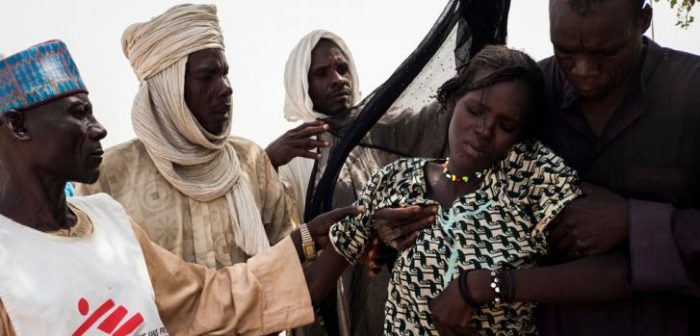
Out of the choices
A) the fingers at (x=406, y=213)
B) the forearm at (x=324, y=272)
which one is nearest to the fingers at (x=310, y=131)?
the forearm at (x=324, y=272)

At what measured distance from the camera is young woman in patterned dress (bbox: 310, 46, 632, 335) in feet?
8.20

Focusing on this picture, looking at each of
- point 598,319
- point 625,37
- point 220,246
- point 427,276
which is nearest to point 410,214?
point 427,276

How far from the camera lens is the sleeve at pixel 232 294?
300 centimetres

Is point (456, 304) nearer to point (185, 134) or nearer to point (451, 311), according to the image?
point (451, 311)

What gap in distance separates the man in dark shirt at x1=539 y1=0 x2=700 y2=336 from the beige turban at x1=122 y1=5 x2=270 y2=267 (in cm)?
185

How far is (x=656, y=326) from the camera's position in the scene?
2.54m

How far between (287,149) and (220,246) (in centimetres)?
63

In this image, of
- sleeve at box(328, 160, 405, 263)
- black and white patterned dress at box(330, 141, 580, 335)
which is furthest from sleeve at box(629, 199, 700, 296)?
sleeve at box(328, 160, 405, 263)

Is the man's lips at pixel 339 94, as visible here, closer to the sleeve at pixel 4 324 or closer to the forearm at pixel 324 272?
the forearm at pixel 324 272

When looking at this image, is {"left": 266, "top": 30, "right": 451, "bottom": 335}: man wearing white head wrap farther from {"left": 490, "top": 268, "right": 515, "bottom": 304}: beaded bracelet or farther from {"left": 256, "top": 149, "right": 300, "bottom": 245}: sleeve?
{"left": 490, "top": 268, "right": 515, "bottom": 304}: beaded bracelet

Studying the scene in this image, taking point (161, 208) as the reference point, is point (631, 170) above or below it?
above

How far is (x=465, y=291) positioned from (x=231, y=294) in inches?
41.9

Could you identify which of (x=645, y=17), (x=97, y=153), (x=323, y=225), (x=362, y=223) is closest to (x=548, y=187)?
(x=645, y=17)

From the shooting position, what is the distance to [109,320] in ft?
8.58
